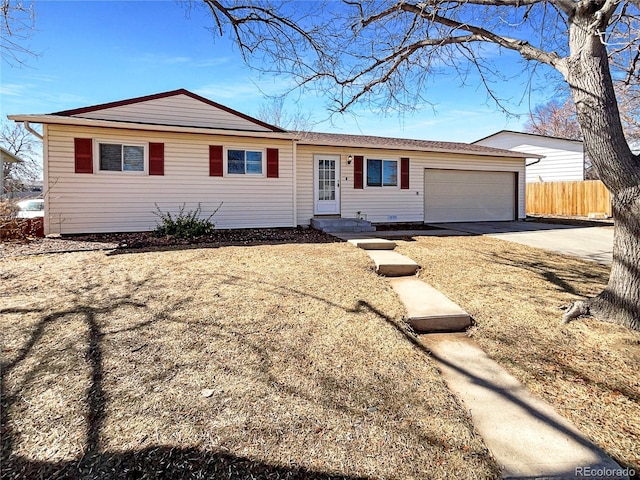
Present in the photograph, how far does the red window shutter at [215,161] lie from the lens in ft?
32.1

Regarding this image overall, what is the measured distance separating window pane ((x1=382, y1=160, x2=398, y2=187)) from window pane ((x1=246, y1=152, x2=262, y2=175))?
14.5 ft

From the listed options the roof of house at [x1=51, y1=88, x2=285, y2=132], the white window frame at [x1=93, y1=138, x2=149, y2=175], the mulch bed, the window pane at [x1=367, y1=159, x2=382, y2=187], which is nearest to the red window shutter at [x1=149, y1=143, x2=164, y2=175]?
the white window frame at [x1=93, y1=138, x2=149, y2=175]

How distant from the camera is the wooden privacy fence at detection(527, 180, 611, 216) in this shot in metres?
16.4

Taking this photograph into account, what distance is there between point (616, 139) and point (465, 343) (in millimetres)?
2712

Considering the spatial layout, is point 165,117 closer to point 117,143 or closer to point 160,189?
point 117,143

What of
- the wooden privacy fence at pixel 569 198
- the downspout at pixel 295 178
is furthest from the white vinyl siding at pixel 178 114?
the wooden privacy fence at pixel 569 198

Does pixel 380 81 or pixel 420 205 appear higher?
pixel 380 81

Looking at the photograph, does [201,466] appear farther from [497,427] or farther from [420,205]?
[420,205]

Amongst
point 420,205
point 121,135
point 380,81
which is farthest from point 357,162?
point 121,135

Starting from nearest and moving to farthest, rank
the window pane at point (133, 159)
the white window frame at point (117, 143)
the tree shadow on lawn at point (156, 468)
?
the tree shadow on lawn at point (156, 468), the white window frame at point (117, 143), the window pane at point (133, 159)

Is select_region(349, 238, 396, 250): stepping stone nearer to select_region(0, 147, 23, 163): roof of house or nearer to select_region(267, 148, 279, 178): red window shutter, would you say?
select_region(267, 148, 279, 178): red window shutter

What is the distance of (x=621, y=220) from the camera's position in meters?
3.81

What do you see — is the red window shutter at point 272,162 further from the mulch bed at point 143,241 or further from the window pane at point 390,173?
the window pane at point 390,173

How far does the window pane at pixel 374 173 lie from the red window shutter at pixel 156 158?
6.46 meters
